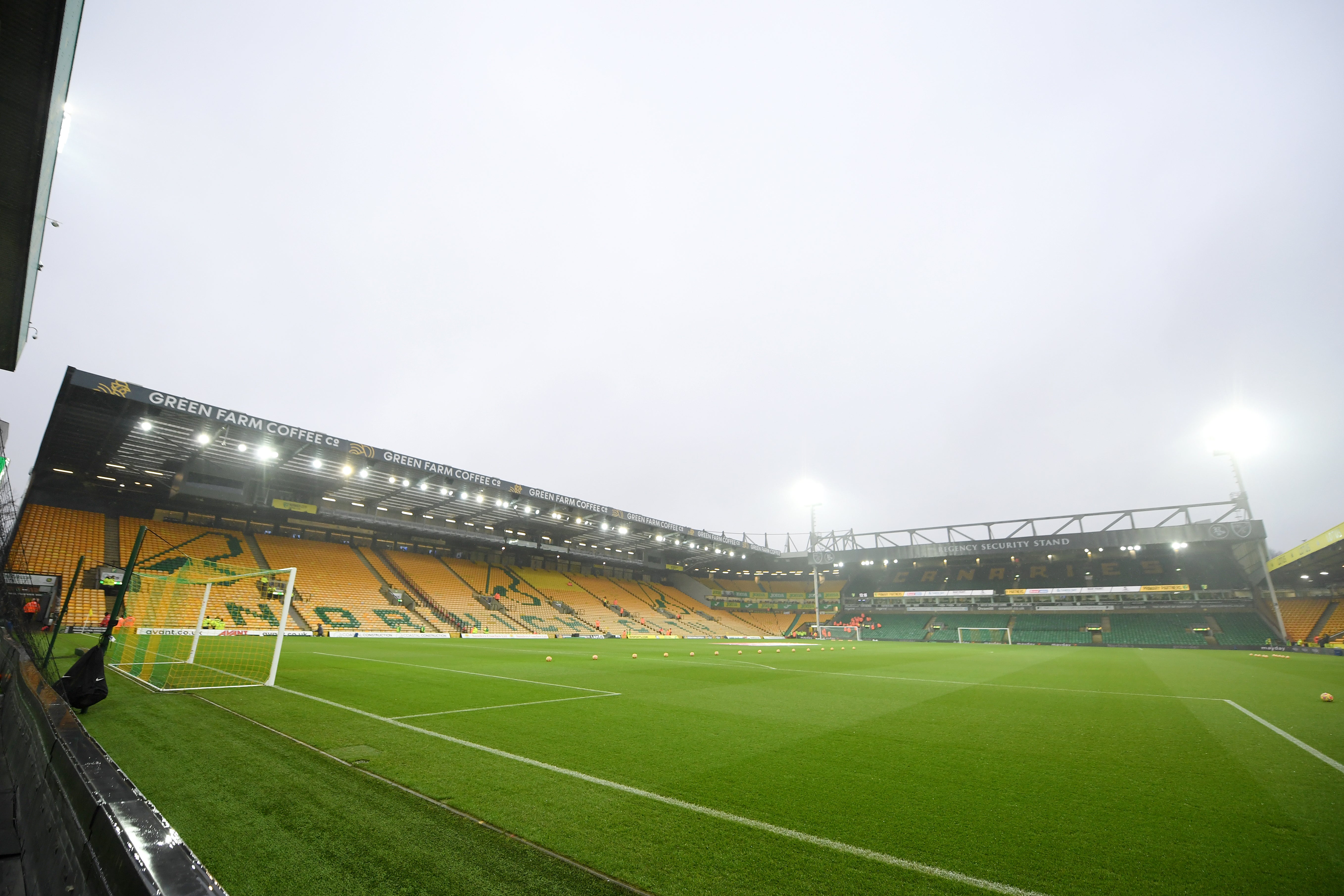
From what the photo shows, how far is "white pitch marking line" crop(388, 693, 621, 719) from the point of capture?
702 centimetres


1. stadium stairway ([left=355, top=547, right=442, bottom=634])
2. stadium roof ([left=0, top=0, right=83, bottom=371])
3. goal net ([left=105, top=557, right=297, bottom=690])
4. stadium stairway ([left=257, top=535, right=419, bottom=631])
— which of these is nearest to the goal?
stadium stairway ([left=355, top=547, right=442, bottom=634])

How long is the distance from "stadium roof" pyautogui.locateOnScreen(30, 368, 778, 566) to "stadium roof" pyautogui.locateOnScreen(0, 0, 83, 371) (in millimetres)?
14397

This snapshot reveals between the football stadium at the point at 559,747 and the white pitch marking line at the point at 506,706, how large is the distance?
14 centimetres

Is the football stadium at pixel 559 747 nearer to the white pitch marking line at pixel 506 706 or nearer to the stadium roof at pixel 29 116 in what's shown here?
the white pitch marking line at pixel 506 706

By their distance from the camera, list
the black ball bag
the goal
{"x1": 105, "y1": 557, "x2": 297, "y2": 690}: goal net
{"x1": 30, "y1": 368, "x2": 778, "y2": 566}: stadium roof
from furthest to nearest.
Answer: the goal
{"x1": 30, "y1": 368, "x2": 778, "y2": 566}: stadium roof
{"x1": 105, "y1": 557, "x2": 297, "y2": 690}: goal net
the black ball bag

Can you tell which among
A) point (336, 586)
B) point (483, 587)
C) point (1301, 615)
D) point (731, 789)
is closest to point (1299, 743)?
point (731, 789)

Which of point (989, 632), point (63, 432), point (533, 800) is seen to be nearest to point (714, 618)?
point (989, 632)

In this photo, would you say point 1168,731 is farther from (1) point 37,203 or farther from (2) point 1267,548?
(2) point 1267,548

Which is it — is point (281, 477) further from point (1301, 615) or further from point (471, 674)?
point (1301, 615)

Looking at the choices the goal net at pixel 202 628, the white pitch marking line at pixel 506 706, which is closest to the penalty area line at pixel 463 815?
the white pitch marking line at pixel 506 706

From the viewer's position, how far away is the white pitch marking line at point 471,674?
9859 millimetres

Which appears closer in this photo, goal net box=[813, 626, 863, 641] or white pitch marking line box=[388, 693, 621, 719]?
white pitch marking line box=[388, 693, 621, 719]

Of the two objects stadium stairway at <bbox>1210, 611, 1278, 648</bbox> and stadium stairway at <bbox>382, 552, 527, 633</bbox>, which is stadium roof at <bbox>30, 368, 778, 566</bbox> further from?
stadium stairway at <bbox>1210, 611, 1278, 648</bbox>

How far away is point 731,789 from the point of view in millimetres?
4332
